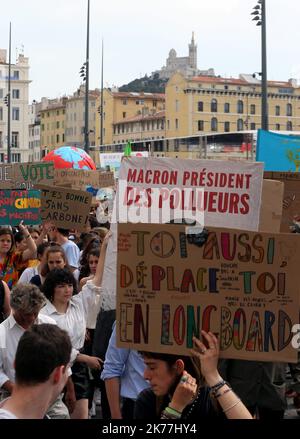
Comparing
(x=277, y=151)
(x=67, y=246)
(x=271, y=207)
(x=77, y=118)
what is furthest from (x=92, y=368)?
(x=77, y=118)

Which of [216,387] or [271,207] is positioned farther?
[271,207]

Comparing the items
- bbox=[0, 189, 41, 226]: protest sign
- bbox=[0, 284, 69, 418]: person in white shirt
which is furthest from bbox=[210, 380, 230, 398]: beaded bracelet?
bbox=[0, 189, 41, 226]: protest sign

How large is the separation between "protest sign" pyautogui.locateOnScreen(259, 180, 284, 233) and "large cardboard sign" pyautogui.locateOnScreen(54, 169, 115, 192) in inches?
507

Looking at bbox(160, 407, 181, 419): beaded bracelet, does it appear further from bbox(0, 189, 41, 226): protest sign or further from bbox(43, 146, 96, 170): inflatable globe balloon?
bbox(43, 146, 96, 170): inflatable globe balloon

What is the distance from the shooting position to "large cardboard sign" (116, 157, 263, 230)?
629 centimetres

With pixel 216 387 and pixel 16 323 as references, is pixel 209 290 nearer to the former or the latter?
pixel 216 387

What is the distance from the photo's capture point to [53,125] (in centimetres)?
14938

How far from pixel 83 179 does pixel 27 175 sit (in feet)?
10.3

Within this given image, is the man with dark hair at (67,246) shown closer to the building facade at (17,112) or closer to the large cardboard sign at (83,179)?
the large cardboard sign at (83,179)

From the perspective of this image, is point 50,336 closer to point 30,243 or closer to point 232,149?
point 30,243

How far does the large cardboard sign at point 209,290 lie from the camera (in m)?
4.08

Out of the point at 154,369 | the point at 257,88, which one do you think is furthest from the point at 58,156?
the point at 257,88

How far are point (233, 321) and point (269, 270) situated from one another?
232 mm

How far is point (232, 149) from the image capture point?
59688 mm
